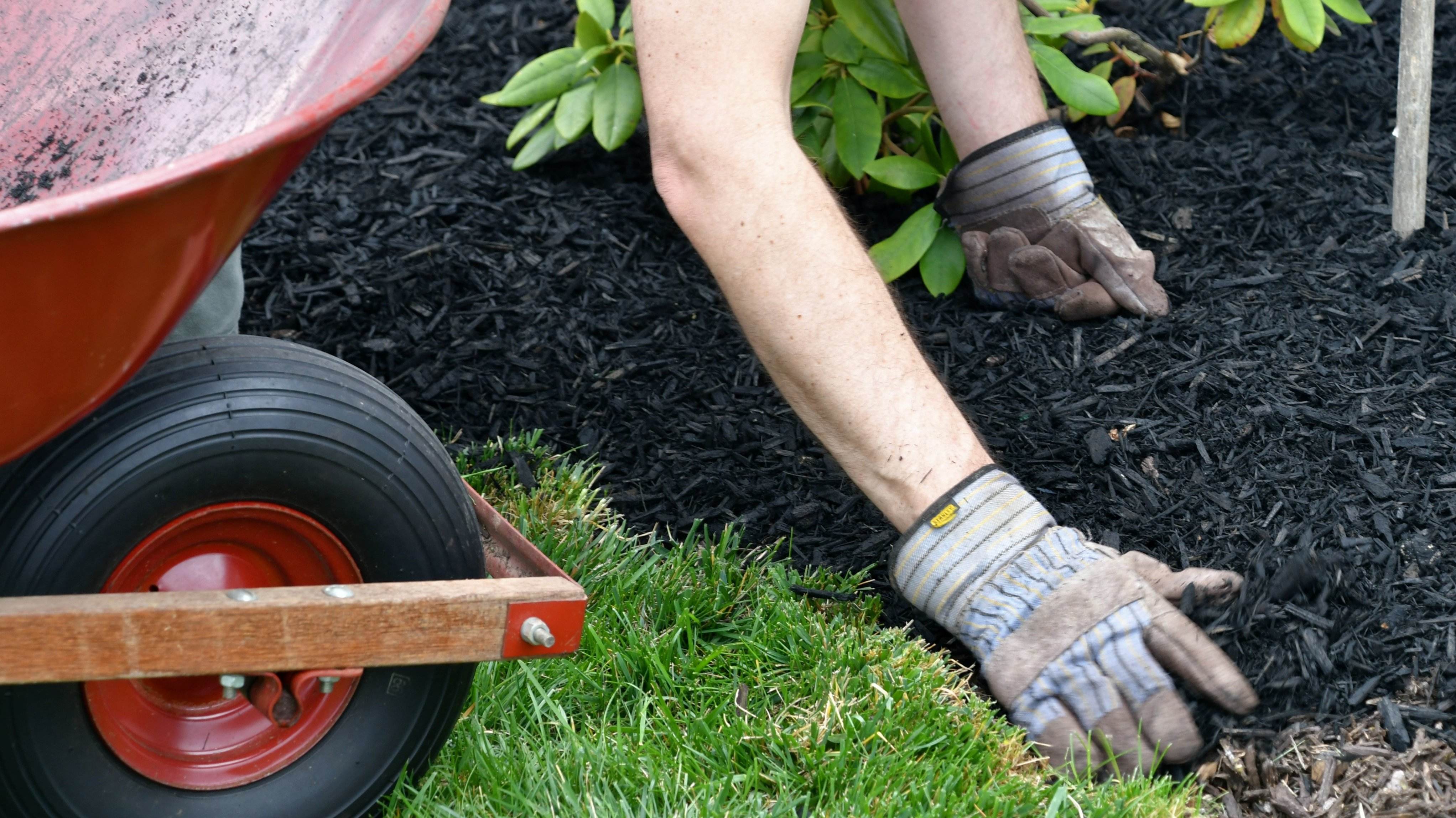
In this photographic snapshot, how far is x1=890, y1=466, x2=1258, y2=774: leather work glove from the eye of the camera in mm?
1799

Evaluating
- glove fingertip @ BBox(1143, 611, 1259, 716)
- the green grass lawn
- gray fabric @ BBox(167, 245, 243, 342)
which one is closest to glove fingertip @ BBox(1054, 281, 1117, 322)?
the green grass lawn

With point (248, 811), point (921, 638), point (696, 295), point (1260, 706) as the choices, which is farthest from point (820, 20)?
point (248, 811)

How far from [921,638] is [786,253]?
26.4 inches

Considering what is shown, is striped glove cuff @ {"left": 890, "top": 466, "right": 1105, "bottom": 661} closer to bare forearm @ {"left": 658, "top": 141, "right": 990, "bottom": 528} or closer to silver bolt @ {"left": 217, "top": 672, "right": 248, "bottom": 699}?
bare forearm @ {"left": 658, "top": 141, "right": 990, "bottom": 528}

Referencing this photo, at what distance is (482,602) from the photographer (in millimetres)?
1558

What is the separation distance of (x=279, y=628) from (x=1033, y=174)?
190cm

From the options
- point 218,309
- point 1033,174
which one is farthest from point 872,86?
point 218,309

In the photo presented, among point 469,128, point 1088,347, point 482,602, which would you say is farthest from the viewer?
point 469,128

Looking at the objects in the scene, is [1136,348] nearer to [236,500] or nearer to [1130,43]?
[1130,43]

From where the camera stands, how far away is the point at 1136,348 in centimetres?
262

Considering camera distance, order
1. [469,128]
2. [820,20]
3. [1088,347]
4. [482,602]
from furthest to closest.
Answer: [469,128] < [820,20] < [1088,347] < [482,602]

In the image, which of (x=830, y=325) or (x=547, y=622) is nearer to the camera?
(x=547, y=622)

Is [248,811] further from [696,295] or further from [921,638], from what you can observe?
[696,295]

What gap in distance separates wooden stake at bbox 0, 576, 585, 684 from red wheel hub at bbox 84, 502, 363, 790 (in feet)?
0.32
